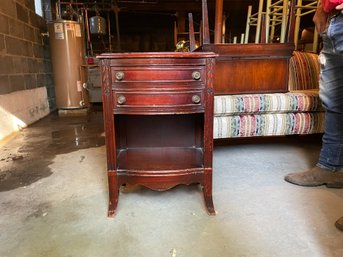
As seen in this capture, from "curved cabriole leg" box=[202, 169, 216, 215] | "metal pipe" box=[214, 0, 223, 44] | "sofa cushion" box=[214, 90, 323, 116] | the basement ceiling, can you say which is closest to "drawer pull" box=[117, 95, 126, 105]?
"curved cabriole leg" box=[202, 169, 216, 215]

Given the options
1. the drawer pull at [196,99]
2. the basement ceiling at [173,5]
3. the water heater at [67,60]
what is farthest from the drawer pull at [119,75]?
the basement ceiling at [173,5]

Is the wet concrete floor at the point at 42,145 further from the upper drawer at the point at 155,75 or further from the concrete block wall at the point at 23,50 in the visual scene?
the upper drawer at the point at 155,75

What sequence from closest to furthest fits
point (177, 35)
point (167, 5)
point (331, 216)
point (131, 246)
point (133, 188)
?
point (131, 246), point (331, 216), point (133, 188), point (167, 5), point (177, 35)

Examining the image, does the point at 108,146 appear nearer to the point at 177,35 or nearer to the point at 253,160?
the point at 253,160

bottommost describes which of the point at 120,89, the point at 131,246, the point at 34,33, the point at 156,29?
the point at 131,246

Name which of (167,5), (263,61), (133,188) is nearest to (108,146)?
(133,188)

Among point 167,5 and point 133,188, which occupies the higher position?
point 167,5

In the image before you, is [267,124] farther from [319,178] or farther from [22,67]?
[22,67]

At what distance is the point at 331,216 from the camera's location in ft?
3.67

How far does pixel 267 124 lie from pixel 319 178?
47 centimetres

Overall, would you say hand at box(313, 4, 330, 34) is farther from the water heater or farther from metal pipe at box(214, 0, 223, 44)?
the water heater

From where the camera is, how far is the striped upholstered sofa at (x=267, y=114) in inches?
66.4

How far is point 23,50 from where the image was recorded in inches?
123

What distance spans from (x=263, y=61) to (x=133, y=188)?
1.19m
